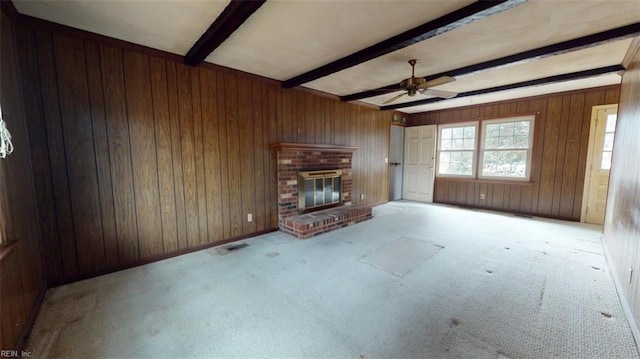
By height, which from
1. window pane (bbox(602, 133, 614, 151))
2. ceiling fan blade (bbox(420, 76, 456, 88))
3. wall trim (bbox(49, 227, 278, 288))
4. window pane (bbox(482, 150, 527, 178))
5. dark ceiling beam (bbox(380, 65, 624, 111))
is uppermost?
dark ceiling beam (bbox(380, 65, 624, 111))

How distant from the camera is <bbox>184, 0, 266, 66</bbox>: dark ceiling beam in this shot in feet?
5.97

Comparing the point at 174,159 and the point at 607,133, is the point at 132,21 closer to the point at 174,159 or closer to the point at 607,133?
the point at 174,159

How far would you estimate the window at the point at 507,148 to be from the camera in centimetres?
507

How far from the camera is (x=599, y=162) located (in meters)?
4.32

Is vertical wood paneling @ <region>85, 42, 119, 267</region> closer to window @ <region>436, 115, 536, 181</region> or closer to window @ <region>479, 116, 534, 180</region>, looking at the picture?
window @ <region>436, 115, 536, 181</region>

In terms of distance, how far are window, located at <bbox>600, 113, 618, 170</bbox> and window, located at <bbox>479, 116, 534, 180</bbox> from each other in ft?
3.22

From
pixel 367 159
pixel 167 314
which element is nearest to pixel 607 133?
pixel 367 159

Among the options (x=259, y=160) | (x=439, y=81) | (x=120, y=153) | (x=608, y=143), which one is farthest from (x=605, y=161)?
(x=120, y=153)

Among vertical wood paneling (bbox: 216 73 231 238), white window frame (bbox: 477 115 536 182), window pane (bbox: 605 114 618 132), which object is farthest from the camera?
white window frame (bbox: 477 115 536 182)

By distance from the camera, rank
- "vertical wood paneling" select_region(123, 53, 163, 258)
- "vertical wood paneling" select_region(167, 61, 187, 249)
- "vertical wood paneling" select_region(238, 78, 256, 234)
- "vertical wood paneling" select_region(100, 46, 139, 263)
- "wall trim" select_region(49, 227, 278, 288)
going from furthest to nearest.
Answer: "vertical wood paneling" select_region(238, 78, 256, 234)
"vertical wood paneling" select_region(167, 61, 187, 249)
"vertical wood paneling" select_region(123, 53, 163, 258)
"vertical wood paneling" select_region(100, 46, 139, 263)
"wall trim" select_region(49, 227, 278, 288)

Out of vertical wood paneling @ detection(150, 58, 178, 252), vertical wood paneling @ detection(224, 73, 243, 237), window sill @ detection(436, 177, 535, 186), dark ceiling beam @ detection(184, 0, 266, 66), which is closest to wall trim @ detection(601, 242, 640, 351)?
window sill @ detection(436, 177, 535, 186)

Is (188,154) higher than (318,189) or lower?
higher

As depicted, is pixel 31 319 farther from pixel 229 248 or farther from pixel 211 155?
pixel 211 155

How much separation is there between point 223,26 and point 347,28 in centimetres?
109
